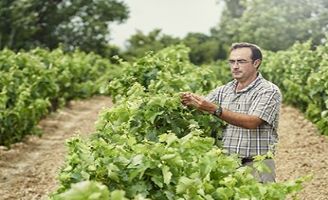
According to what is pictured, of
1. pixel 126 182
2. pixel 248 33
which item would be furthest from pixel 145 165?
pixel 248 33

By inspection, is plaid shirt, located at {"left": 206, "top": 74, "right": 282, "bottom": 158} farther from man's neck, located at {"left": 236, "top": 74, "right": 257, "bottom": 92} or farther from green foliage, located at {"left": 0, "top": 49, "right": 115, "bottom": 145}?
green foliage, located at {"left": 0, "top": 49, "right": 115, "bottom": 145}

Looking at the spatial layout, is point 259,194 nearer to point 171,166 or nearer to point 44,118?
point 171,166

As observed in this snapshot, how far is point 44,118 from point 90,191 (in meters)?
16.0

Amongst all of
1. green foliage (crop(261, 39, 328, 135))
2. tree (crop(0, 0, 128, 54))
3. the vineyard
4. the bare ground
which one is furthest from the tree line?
the vineyard

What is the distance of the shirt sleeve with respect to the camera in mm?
5766

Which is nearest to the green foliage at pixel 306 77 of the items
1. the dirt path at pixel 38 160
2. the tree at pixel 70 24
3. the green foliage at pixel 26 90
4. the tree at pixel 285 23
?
the green foliage at pixel 26 90

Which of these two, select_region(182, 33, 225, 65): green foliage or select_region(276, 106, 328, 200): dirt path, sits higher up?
select_region(182, 33, 225, 65): green foliage

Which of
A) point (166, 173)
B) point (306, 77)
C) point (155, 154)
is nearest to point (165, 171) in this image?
point (166, 173)

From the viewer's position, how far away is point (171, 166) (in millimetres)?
4316

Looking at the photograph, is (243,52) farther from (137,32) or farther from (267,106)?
(137,32)

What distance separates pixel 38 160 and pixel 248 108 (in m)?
7.78

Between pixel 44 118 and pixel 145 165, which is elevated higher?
pixel 145 165

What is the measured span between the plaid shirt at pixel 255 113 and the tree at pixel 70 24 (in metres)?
38.1

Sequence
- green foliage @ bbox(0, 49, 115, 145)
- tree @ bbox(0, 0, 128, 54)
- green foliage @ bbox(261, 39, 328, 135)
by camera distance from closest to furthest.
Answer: green foliage @ bbox(261, 39, 328, 135), green foliage @ bbox(0, 49, 115, 145), tree @ bbox(0, 0, 128, 54)
